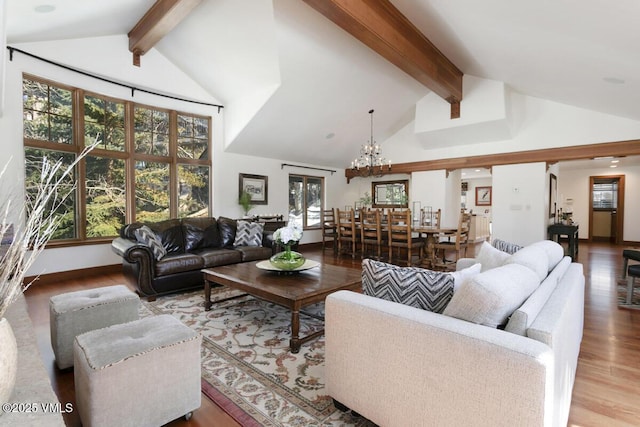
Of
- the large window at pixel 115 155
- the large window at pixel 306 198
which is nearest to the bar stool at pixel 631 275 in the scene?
the large window at pixel 306 198

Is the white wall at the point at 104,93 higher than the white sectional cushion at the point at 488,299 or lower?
higher

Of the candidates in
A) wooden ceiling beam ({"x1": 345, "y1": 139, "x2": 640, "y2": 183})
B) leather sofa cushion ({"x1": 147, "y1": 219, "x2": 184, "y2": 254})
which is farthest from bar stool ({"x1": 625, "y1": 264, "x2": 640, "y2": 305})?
leather sofa cushion ({"x1": 147, "y1": 219, "x2": 184, "y2": 254})

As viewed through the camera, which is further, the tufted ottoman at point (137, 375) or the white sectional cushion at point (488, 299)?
the tufted ottoman at point (137, 375)

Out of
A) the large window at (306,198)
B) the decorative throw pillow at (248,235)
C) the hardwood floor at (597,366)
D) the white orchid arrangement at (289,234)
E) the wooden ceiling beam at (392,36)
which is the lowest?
the hardwood floor at (597,366)

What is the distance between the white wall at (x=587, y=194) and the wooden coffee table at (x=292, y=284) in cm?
978

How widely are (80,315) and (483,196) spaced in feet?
39.7

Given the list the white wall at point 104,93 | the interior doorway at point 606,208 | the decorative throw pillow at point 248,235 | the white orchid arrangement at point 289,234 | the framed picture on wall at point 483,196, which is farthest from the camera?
the framed picture on wall at point 483,196

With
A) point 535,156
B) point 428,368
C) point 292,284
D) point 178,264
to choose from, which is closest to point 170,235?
point 178,264

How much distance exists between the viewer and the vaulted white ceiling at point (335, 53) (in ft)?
10.3

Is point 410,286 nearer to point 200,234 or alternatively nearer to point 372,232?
point 200,234

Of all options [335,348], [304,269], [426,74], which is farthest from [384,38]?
[335,348]

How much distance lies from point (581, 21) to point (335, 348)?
3.58 m

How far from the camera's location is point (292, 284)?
2840mm

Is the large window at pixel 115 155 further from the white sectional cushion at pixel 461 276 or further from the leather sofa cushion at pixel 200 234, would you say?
the white sectional cushion at pixel 461 276
